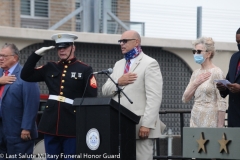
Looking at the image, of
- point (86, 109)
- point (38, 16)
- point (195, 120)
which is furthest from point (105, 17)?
point (86, 109)

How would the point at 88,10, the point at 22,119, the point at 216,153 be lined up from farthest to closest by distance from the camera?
1. the point at 88,10
2. the point at 22,119
3. the point at 216,153

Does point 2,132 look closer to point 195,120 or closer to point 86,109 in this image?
point 86,109

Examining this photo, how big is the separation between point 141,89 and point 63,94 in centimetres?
90

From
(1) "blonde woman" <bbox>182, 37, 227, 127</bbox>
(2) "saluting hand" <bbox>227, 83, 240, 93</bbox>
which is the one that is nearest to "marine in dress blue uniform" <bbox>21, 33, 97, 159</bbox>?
(1) "blonde woman" <bbox>182, 37, 227, 127</bbox>

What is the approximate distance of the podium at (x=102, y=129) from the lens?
836cm

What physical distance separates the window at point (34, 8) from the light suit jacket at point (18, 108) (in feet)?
23.6

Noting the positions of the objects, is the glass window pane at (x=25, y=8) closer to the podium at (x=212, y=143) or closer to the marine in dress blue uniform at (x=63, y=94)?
the marine in dress blue uniform at (x=63, y=94)

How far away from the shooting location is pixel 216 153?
773 cm

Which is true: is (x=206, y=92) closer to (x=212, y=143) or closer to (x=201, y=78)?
(x=201, y=78)

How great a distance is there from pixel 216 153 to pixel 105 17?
910 centimetres

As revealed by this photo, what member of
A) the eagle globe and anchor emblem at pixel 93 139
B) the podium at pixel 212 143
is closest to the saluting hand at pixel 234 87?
the podium at pixel 212 143

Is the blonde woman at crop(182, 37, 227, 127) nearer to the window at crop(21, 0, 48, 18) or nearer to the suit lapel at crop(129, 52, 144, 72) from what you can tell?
the suit lapel at crop(129, 52, 144, 72)

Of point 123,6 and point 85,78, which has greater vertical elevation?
point 123,6

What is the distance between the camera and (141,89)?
9047mm
